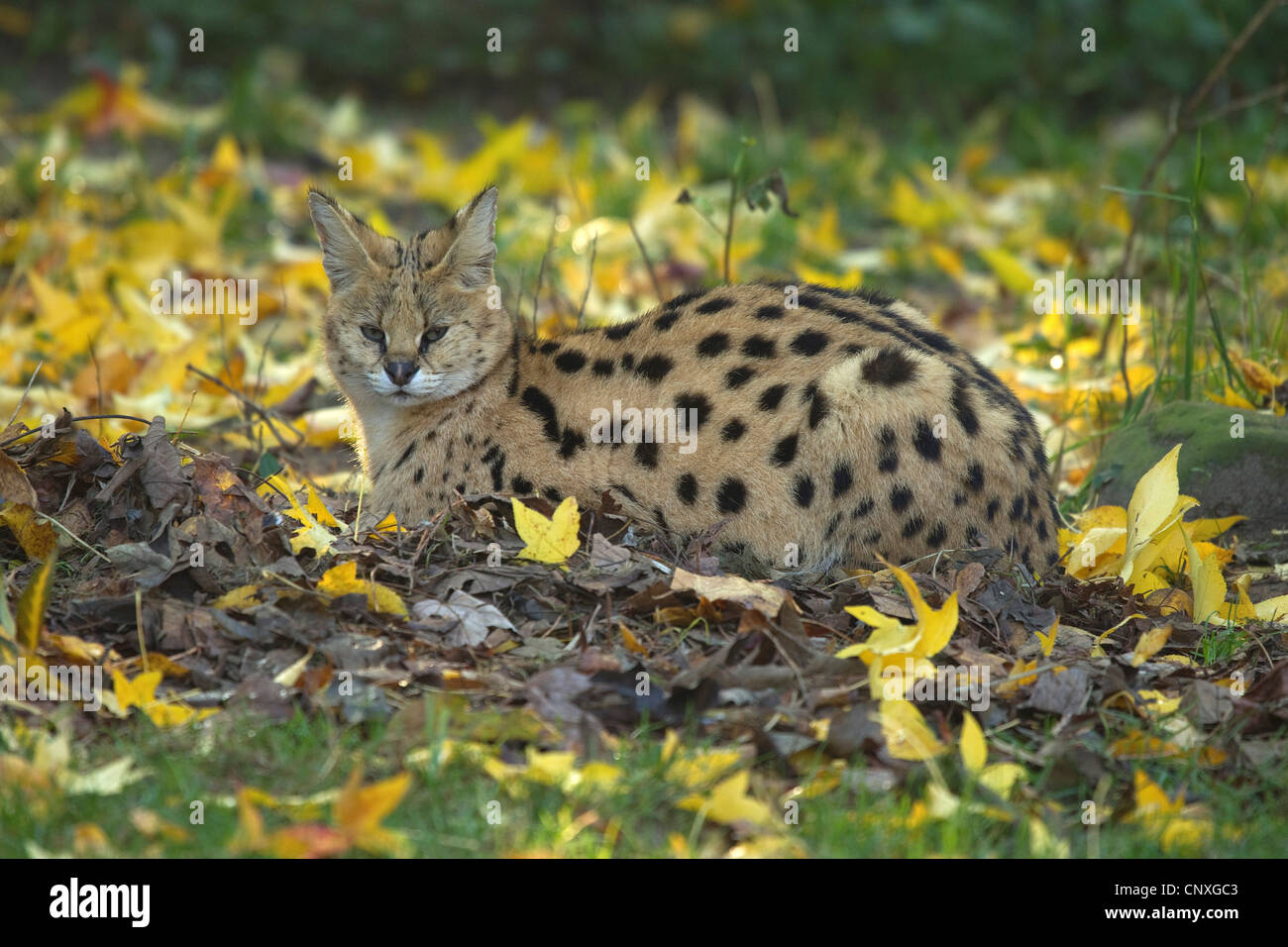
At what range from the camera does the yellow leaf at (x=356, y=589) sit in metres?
4.59

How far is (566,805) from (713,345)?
2.41 metres

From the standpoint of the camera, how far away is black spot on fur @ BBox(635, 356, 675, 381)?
5676 mm

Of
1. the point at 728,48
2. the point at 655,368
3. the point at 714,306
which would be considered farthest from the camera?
the point at 728,48

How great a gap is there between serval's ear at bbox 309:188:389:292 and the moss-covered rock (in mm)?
3288

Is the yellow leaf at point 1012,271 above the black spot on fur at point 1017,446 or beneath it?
above

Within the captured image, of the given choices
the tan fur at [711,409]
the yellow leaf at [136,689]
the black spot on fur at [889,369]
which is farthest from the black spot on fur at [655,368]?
the yellow leaf at [136,689]

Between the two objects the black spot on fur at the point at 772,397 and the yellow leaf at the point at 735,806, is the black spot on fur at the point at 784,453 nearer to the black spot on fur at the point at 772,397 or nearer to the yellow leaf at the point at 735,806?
the black spot on fur at the point at 772,397

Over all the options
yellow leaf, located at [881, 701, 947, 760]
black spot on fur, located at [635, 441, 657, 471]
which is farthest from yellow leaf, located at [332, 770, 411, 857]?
black spot on fur, located at [635, 441, 657, 471]

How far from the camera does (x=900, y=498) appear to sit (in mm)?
5324

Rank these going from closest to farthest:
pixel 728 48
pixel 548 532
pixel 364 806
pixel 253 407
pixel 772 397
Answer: pixel 364 806, pixel 548 532, pixel 772 397, pixel 253 407, pixel 728 48

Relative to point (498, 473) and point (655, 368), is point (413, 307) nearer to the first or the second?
point (498, 473)

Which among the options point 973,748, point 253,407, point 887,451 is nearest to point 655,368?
point 887,451

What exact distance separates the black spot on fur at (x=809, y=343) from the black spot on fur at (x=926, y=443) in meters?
0.51
